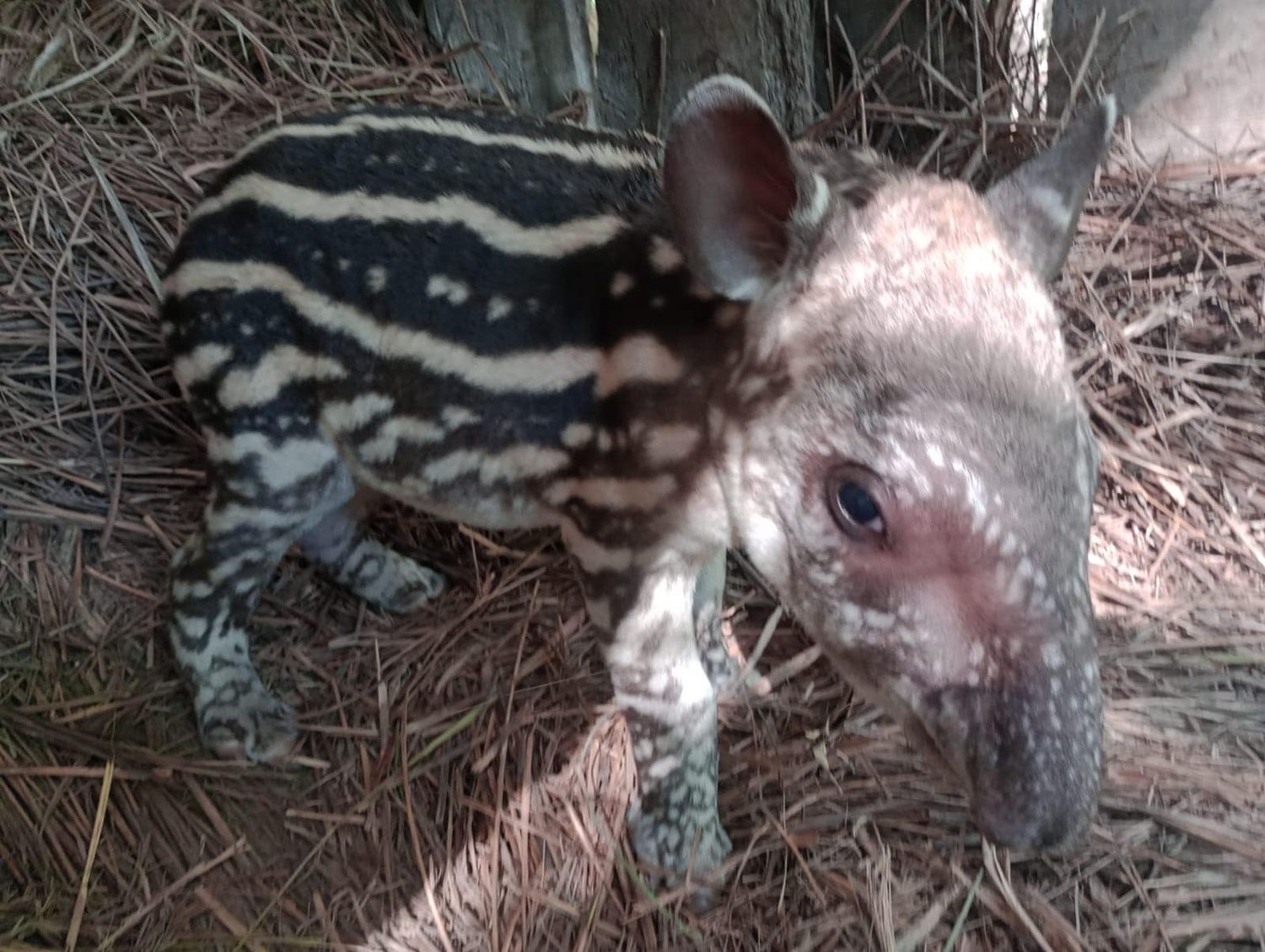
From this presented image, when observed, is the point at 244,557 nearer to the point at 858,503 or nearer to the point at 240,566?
the point at 240,566

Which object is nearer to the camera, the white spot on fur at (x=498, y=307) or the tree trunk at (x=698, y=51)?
the white spot on fur at (x=498, y=307)

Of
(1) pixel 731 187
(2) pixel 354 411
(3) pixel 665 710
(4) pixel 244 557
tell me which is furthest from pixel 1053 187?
(4) pixel 244 557

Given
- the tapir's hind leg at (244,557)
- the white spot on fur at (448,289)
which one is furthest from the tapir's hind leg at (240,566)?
the white spot on fur at (448,289)

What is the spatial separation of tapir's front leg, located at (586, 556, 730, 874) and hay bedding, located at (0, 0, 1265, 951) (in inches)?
3.9

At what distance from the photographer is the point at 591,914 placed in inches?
85.6

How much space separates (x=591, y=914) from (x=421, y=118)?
160 cm

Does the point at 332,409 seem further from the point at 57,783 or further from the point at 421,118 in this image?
the point at 57,783

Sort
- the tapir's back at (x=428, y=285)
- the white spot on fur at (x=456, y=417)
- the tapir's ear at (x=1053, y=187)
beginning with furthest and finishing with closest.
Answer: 1. the white spot on fur at (x=456, y=417)
2. the tapir's back at (x=428, y=285)
3. the tapir's ear at (x=1053, y=187)

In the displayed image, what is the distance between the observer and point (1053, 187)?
1.77 metres

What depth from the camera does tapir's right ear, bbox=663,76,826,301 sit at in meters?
1.52

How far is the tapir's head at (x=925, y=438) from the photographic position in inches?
56.3

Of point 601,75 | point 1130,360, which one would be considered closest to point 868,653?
point 1130,360

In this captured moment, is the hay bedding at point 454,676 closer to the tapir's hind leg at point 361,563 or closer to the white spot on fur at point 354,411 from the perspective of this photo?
the tapir's hind leg at point 361,563

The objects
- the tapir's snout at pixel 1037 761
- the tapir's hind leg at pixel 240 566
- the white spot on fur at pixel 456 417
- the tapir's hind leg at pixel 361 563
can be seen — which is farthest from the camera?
the tapir's hind leg at pixel 361 563
